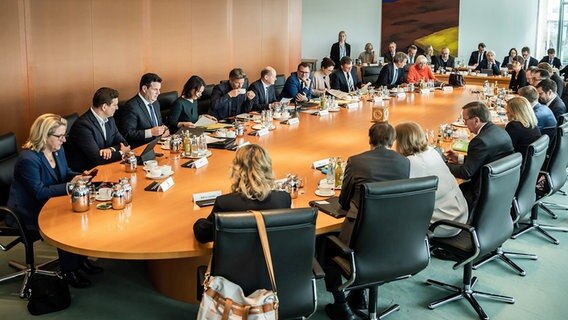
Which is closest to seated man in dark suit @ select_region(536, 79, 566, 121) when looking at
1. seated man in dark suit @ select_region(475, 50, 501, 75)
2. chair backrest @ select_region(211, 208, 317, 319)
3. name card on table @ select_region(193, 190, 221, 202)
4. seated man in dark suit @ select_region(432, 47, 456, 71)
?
name card on table @ select_region(193, 190, 221, 202)

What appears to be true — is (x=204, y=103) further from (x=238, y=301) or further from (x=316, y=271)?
(x=238, y=301)

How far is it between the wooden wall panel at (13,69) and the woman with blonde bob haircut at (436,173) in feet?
13.5

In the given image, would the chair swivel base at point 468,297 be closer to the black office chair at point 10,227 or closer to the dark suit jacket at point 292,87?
the black office chair at point 10,227

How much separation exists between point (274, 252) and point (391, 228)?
0.71 metres

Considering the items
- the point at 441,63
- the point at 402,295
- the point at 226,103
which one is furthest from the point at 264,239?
the point at 441,63

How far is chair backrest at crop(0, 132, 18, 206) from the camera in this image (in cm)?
390

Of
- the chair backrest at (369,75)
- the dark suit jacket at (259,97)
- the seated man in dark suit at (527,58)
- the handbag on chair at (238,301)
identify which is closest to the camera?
the handbag on chair at (238,301)

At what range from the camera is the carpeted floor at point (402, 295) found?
11.7ft

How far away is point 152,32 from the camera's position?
7.81 metres

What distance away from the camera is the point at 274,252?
254 cm

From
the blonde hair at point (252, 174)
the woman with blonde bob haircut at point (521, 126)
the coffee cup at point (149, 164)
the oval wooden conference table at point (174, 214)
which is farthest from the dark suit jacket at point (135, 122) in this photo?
the woman with blonde bob haircut at point (521, 126)

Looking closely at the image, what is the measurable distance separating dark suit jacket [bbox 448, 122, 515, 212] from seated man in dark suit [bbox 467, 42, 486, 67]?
31.5 feet

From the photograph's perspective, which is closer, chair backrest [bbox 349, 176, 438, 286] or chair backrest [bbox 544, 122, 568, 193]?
chair backrest [bbox 349, 176, 438, 286]

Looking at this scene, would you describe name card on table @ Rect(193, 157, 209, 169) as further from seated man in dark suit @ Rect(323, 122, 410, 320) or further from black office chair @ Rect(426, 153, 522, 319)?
black office chair @ Rect(426, 153, 522, 319)
